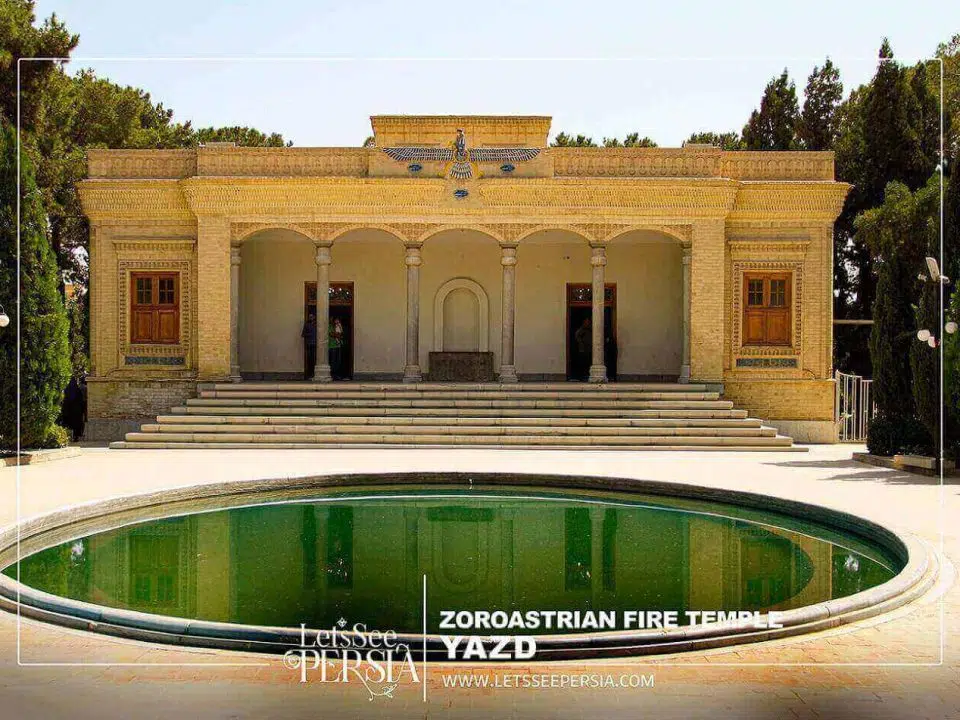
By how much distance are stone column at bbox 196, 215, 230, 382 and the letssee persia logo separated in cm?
1420

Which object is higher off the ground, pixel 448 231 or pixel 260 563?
pixel 448 231

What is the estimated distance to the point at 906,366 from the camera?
13.9 meters

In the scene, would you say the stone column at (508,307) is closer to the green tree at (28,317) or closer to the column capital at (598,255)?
the column capital at (598,255)

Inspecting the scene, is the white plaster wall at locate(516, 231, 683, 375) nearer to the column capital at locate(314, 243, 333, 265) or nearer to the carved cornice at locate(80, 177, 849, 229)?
the carved cornice at locate(80, 177, 849, 229)

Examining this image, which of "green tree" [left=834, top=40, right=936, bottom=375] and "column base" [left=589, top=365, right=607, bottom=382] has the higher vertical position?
"green tree" [left=834, top=40, right=936, bottom=375]

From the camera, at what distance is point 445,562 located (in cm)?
729

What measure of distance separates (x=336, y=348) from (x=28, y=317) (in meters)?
7.90

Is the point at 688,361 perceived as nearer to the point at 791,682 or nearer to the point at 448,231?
the point at 448,231

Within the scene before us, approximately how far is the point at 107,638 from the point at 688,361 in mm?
14679

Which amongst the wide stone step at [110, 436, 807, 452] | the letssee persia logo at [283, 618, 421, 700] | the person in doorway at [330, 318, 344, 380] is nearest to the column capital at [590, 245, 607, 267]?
the wide stone step at [110, 436, 807, 452]

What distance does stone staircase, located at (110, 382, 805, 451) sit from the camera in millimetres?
15875

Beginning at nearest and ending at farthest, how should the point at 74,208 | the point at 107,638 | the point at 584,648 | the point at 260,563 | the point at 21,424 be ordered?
the point at 584,648
the point at 107,638
the point at 260,563
the point at 21,424
the point at 74,208

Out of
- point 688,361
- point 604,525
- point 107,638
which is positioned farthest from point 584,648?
point 688,361

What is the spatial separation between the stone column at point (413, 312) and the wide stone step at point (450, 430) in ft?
7.53
